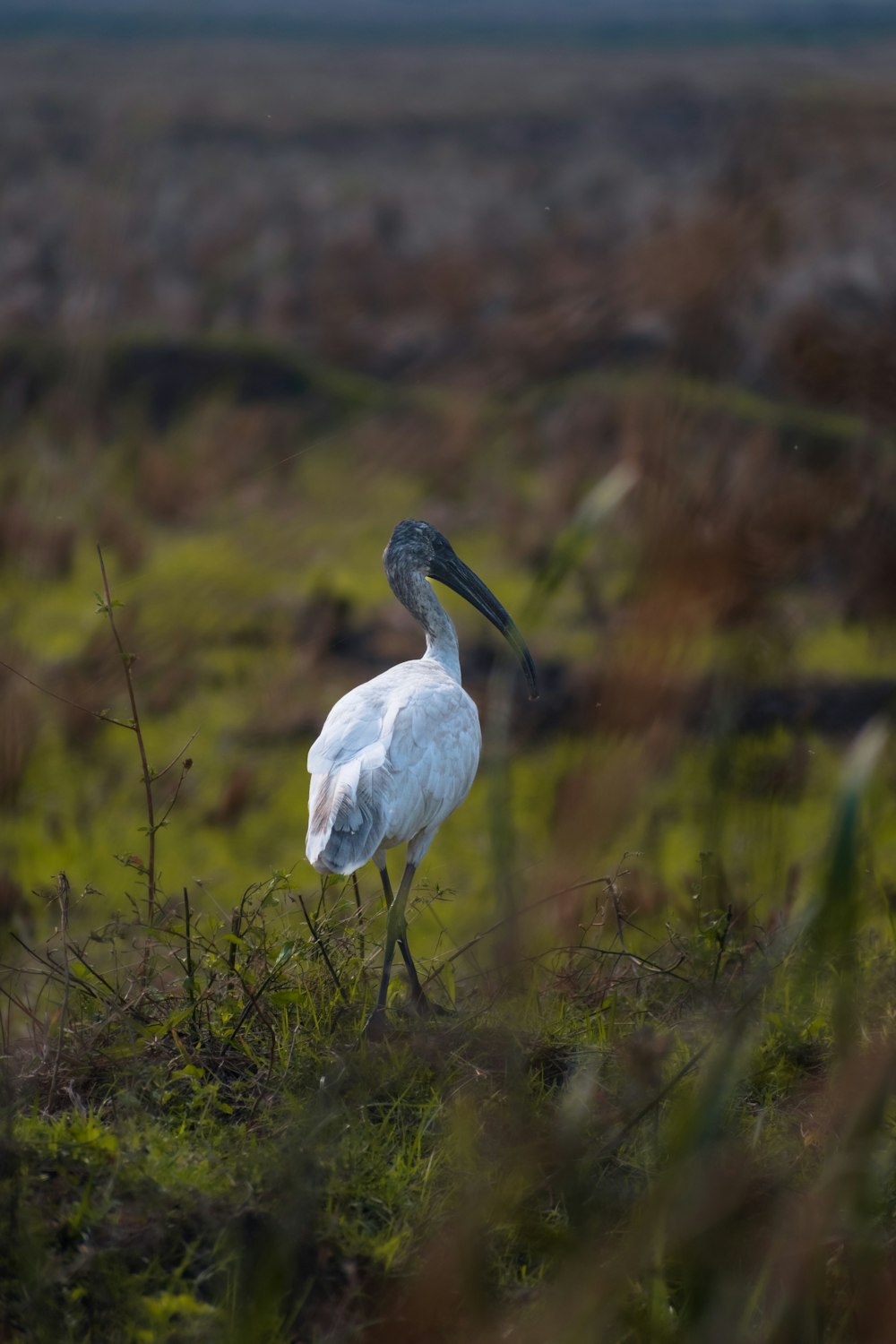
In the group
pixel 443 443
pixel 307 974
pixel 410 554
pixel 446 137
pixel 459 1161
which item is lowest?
pixel 459 1161

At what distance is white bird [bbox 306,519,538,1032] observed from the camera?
121 inches

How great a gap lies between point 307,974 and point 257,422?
105 inches

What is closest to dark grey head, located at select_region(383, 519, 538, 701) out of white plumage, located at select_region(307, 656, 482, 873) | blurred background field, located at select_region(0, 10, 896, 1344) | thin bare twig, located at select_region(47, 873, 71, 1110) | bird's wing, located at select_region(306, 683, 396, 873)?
white plumage, located at select_region(307, 656, 482, 873)

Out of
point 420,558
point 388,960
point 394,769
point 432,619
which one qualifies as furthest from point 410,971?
point 420,558

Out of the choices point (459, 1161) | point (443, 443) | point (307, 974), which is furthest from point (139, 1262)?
point (443, 443)

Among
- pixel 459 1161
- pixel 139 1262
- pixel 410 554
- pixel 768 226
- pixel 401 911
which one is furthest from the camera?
pixel 410 554

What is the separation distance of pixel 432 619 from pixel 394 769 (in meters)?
0.85

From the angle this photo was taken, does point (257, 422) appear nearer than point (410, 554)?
Yes

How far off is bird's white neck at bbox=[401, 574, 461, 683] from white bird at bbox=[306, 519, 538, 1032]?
0.10 metres

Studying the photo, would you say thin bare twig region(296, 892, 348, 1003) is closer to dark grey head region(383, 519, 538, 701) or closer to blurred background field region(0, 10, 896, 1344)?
blurred background field region(0, 10, 896, 1344)

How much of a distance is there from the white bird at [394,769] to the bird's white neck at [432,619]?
101 mm

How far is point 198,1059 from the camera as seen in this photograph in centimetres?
291

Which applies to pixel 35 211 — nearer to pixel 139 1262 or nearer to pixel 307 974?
pixel 139 1262

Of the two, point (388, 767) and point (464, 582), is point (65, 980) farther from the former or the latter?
point (464, 582)
